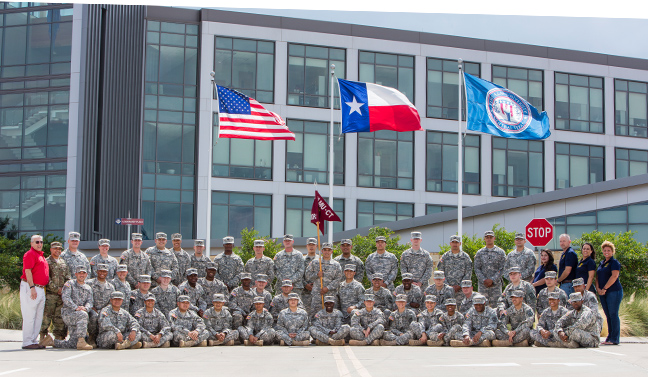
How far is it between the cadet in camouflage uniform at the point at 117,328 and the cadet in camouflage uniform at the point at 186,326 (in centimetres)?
68

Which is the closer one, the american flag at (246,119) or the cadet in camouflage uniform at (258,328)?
the cadet in camouflage uniform at (258,328)

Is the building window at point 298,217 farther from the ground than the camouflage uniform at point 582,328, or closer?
farther from the ground

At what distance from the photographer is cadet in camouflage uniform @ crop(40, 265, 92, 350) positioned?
13930 millimetres

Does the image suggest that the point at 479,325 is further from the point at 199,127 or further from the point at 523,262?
the point at 199,127

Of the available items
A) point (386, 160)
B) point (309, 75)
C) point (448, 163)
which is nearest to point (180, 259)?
point (309, 75)

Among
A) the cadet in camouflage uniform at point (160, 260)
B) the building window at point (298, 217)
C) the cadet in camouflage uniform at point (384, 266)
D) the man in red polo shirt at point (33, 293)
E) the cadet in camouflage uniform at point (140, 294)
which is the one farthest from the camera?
the building window at point (298, 217)

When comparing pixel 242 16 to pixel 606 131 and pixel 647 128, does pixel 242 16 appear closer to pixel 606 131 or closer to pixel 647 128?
pixel 606 131

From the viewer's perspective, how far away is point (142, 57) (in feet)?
120

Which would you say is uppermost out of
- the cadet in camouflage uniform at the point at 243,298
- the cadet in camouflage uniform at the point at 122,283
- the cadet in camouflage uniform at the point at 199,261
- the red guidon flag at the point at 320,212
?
the red guidon flag at the point at 320,212

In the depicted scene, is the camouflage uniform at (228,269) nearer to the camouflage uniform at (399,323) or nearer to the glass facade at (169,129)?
the camouflage uniform at (399,323)

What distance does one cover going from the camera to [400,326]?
50.1ft

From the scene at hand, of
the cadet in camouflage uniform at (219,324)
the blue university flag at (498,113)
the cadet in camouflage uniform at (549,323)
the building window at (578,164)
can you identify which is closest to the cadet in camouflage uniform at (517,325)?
the cadet in camouflage uniform at (549,323)

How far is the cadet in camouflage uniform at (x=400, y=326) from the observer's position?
15.0 meters

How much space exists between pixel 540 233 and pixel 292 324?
27.2ft
